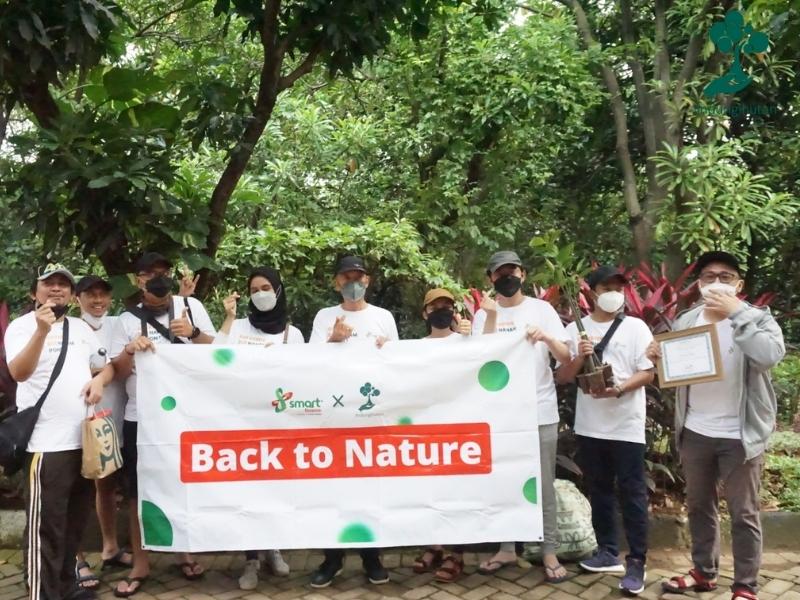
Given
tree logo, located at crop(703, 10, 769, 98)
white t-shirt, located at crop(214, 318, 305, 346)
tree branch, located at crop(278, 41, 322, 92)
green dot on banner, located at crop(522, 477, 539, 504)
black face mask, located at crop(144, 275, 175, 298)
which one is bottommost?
green dot on banner, located at crop(522, 477, 539, 504)

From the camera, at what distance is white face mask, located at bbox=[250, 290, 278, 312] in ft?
12.5

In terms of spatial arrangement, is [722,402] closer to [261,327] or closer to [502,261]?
[502,261]

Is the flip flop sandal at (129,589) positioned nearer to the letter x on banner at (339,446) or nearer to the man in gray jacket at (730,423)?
the letter x on banner at (339,446)

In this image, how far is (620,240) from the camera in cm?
1145

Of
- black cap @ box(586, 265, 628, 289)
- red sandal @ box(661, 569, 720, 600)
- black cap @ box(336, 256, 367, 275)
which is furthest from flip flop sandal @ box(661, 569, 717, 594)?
black cap @ box(336, 256, 367, 275)

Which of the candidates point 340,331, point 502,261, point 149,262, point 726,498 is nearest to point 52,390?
point 149,262

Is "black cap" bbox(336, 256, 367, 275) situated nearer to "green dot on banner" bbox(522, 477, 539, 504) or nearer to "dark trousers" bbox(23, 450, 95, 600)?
"green dot on banner" bbox(522, 477, 539, 504)

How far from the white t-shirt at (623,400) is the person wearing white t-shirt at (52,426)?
2.60m

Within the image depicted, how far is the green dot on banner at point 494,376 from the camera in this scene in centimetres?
382

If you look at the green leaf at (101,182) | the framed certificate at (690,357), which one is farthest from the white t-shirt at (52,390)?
the framed certificate at (690,357)

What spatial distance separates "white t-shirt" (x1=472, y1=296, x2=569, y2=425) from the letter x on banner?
8 cm

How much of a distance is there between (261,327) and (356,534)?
127 centimetres

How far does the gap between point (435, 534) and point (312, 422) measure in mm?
914

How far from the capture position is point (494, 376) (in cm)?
382
